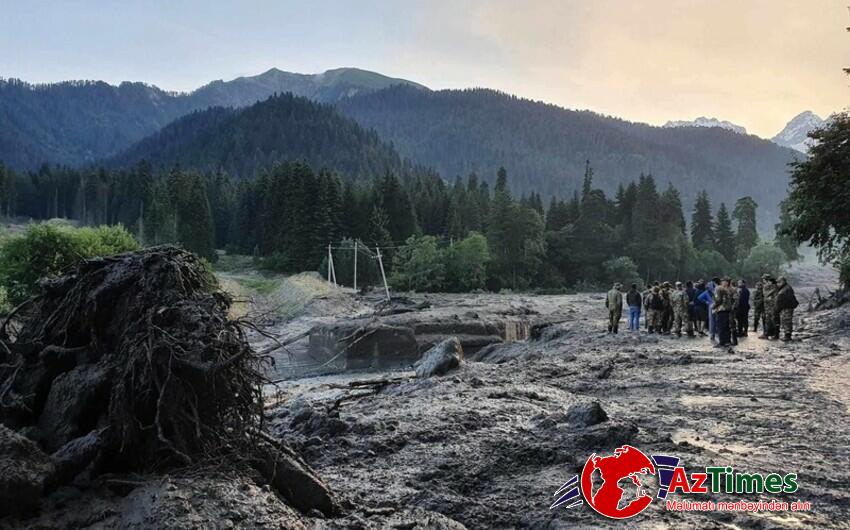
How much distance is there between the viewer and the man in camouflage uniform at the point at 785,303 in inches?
675

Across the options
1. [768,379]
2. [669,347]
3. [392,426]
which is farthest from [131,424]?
[669,347]

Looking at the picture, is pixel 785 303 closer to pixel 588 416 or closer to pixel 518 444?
pixel 588 416

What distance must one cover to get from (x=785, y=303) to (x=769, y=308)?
3.59ft

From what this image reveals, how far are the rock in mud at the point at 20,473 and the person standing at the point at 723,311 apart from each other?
16746 millimetres

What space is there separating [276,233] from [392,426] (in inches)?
2646

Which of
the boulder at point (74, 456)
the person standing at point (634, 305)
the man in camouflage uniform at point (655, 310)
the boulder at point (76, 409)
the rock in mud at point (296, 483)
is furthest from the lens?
the person standing at point (634, 305)

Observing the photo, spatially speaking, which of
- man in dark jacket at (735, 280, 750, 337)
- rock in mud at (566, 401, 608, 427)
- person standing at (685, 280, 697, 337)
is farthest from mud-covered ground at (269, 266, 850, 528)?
person standing at (685, 280, 697, 337)

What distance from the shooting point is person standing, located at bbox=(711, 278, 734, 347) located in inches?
662

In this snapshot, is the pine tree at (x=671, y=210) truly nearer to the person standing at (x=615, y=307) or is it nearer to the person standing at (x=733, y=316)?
the person standing at (x=615, y=307)

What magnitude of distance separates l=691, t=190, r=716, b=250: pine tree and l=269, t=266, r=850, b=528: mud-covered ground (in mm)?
75537

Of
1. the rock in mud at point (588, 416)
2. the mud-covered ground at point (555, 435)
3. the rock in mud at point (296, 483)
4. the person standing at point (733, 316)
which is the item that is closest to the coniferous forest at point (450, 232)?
the person standing at point (733, 316)

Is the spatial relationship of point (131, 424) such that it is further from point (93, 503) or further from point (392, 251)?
point (392, 251)

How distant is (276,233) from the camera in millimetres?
73062

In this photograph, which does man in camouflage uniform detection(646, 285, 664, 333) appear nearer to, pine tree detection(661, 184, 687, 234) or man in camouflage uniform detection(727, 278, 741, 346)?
man in camouflage uniform detection(727, 278, 741, 346)
